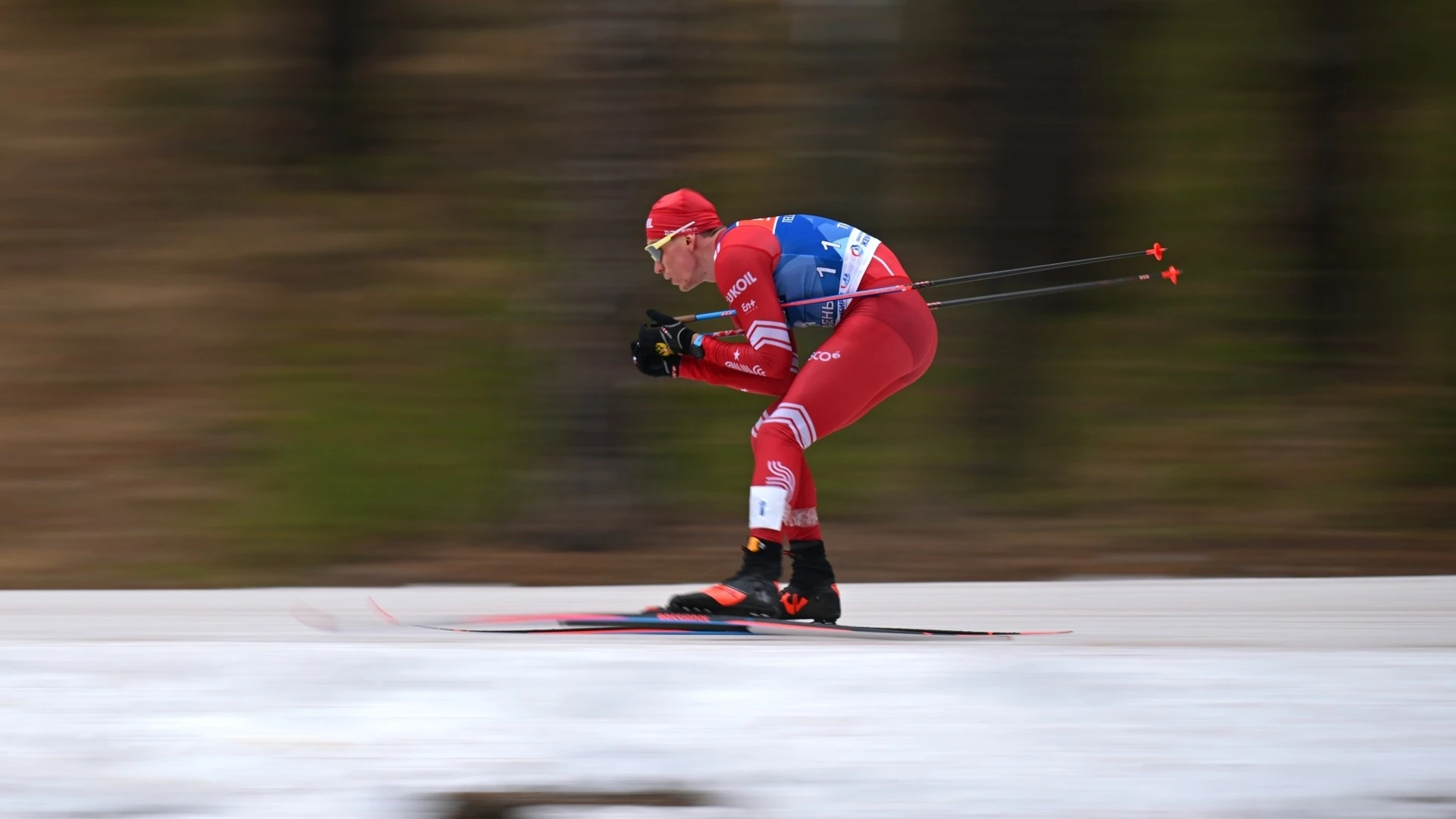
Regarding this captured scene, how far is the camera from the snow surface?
308 cm

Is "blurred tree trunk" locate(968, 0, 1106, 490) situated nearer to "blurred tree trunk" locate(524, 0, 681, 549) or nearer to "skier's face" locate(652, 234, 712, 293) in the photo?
"blurred tree trunk" locate(524, 0, 681, 549)

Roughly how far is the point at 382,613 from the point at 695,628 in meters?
1.43

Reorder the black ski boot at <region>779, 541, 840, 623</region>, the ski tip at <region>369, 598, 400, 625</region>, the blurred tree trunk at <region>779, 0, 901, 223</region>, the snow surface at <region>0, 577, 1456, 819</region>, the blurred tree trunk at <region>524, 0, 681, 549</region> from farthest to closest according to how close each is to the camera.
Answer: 1. the blurred tree trunk at <region>779, 0, 901, 223</region>
2. the blurred tree trunk at <region>524, 0, 681, 549</region>
3. the ski tip at <region>369, 598, 400, 625</region>
4. the black ski boot at <region>779, 541, 840, 623</region>
5. the snow surface at <region>0, 577, 1456, 819</region>

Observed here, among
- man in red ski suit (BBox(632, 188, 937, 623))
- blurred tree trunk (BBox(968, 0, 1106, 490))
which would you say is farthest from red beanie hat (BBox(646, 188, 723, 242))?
blurred tree trunk (BBox(968, 0, 1106, 490))

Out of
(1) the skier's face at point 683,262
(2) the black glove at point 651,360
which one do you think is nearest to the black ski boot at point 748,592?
(2) the black glove at point 651,360

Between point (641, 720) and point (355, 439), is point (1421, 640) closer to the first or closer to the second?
point (641, 720)

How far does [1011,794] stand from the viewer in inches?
121

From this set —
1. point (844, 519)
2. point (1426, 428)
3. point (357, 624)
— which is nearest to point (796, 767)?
point (357, 624)

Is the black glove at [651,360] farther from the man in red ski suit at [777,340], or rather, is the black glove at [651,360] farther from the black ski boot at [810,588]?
the black ski boot at [810,588]

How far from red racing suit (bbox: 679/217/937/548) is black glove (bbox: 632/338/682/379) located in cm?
7

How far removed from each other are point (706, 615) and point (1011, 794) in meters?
1.63

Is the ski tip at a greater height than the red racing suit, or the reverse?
the red racing suit

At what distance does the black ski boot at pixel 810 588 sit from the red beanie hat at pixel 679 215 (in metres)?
1.10

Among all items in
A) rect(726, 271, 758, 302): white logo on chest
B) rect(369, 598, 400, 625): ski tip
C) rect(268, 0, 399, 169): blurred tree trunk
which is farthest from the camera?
rect(268, 0, 399, 169): blurred tree trunk
